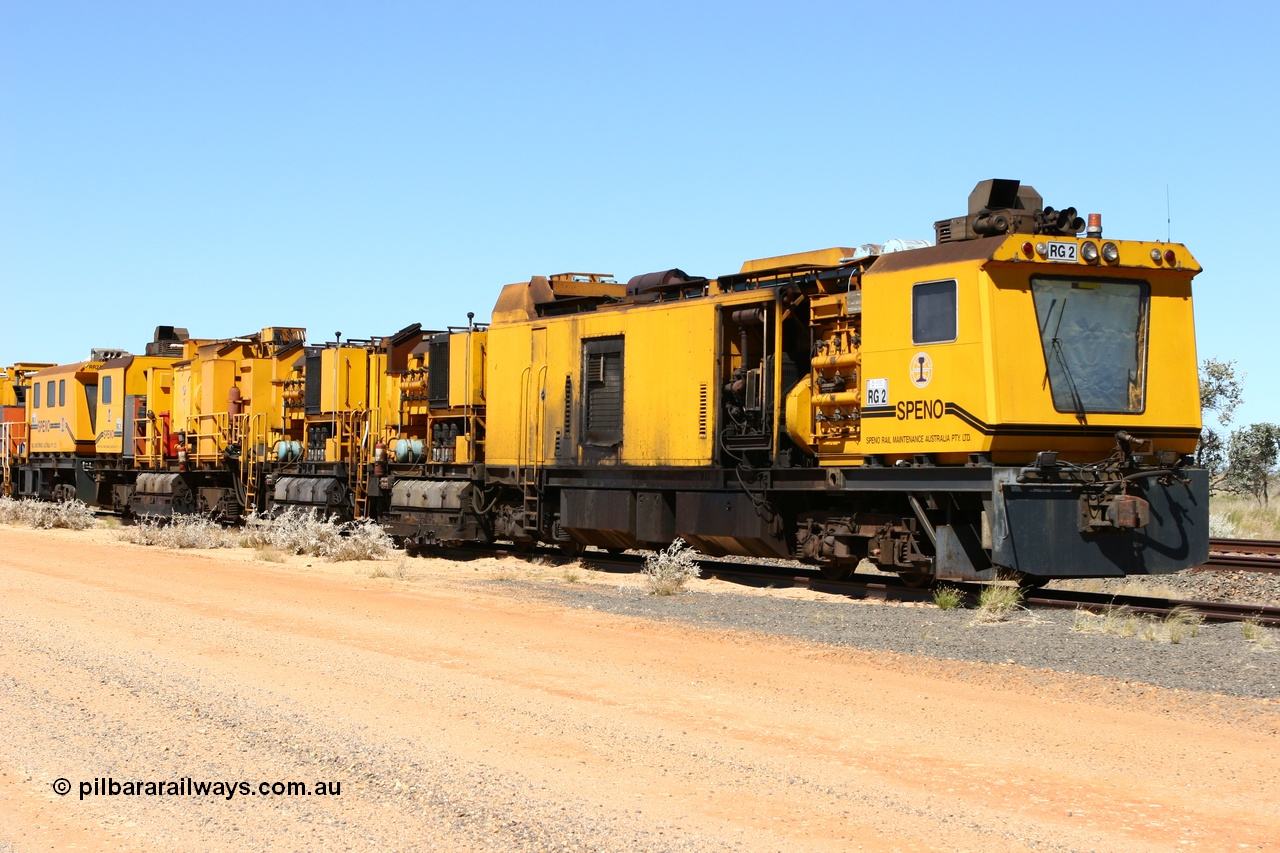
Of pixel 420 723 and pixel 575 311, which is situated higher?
pixel 575 311

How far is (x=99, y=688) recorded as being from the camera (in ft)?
30.6

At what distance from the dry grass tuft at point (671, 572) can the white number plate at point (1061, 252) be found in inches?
220

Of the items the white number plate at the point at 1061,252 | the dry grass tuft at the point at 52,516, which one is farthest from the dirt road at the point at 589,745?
the dry grass tuft at the point at 52,516

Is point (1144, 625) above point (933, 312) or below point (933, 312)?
below

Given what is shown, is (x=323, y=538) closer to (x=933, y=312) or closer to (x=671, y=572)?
(x=671, y=572)

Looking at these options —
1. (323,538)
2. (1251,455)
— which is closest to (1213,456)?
(1251,455)

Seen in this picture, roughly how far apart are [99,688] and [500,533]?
12.2 meters

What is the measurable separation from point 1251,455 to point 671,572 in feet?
111

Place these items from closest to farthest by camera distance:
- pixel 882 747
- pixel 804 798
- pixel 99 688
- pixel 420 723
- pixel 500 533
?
pixel 804 798 < pixel 882 747 < pixel 420 723 < pixel 99 688 < pixel 500 533

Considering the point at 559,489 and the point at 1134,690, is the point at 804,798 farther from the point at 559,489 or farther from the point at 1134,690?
the point at 559,489

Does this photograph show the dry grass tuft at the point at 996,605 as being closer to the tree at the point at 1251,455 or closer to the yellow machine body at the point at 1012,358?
the yellow machine body at the point at 1012,358

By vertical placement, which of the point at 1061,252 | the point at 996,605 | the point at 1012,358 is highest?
the point at 1061,252

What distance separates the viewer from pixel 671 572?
53.7ft

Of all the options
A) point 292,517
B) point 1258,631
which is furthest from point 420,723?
point 292,517
